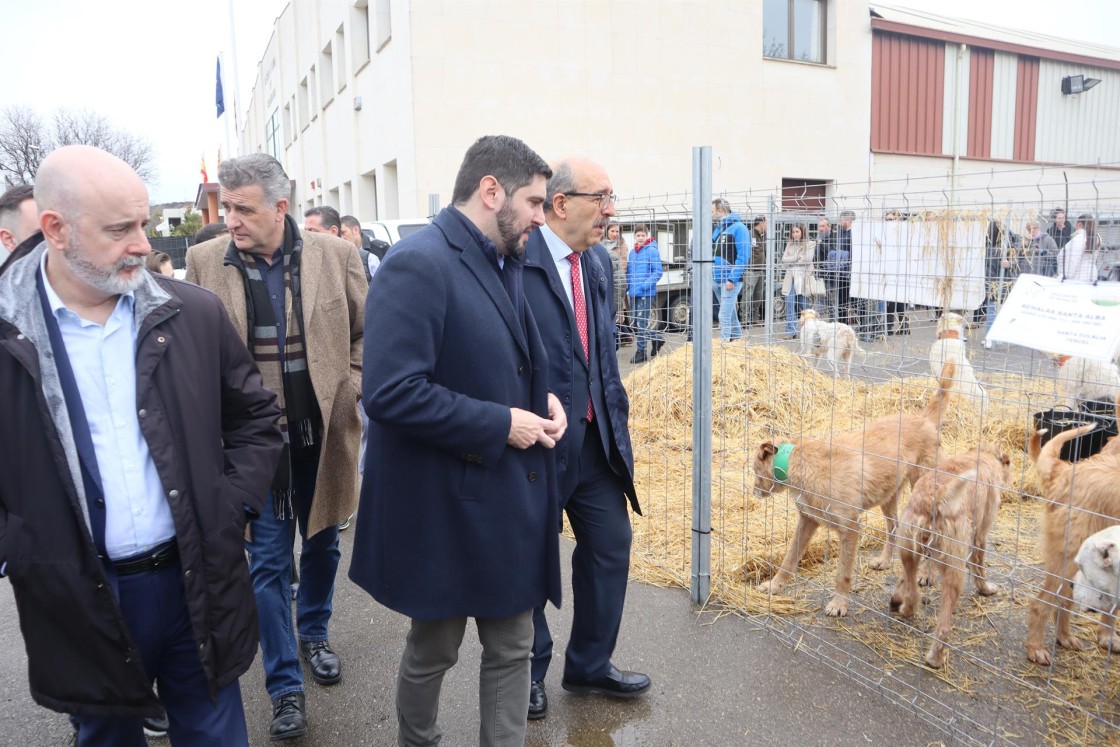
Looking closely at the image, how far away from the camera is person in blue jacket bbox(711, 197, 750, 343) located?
13.5 ft

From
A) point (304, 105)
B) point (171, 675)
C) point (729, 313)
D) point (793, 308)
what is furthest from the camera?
point (304, 105)

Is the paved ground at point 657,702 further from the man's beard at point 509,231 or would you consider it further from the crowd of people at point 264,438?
the man's beard at point 509,231

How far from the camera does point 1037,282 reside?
259 centimetres

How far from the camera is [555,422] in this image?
2412 mm

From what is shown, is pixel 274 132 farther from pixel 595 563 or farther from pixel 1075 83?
pixel 595 563

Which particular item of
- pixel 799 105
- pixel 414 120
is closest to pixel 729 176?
pixel 799 105

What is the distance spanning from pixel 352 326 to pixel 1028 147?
25775 millimetres

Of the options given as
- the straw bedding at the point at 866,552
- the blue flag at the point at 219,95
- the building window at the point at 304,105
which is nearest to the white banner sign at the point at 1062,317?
the straw bedding at the point at 866,552

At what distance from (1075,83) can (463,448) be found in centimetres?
2788

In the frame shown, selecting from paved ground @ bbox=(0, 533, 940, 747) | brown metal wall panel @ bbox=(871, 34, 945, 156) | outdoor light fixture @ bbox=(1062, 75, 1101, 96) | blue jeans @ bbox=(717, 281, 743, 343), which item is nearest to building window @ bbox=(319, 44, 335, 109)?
brown metal wall panel @ bbox=(871, 34, 945, 156)

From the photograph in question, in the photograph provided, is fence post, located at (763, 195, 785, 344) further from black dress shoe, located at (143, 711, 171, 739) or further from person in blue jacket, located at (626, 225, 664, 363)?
black dress shoe, located at (143, 711, 171, 739)

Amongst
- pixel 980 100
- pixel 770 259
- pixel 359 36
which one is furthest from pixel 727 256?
pixel 980 100

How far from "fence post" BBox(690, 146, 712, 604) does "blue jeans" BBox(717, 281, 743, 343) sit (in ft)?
1.07

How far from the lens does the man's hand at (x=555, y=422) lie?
234cm
